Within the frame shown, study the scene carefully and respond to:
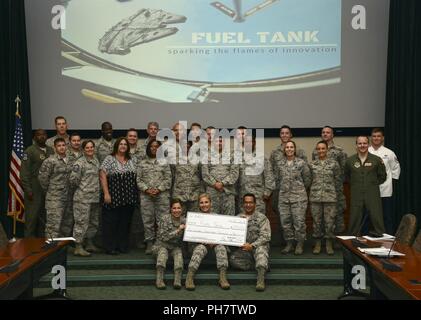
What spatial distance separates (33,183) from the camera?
6.44 metres

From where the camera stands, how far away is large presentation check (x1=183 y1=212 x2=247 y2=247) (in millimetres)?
5250

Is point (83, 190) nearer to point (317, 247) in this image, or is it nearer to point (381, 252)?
point (317, 247)

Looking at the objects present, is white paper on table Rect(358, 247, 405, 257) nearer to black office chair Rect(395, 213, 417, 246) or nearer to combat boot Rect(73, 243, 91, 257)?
black office chair Rect(395, 213, 417, 246)

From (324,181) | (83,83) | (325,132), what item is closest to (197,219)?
(324,181)

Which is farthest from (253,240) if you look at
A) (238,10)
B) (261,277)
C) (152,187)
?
(238,10)

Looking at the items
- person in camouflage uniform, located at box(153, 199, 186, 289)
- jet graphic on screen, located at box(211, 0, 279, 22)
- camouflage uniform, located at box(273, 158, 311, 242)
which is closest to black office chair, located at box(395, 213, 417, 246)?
camouflage uniform, located at box(273, 158, 311, 242)

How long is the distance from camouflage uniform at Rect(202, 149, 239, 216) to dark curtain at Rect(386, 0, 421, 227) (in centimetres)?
284

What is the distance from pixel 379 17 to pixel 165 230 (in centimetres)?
469

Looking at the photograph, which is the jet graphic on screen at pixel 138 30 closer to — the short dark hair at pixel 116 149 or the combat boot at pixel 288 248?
the short dark hair at pixel 116 149

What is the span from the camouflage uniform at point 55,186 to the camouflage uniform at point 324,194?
9.62 ft

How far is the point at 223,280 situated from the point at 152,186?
1.43 m

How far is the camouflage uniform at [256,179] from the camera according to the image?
20.2 ft

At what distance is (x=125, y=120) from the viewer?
25.2 ft

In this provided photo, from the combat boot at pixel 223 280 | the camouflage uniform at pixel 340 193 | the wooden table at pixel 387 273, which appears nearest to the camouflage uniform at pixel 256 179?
the camouflage uniform at pixel 340 193
